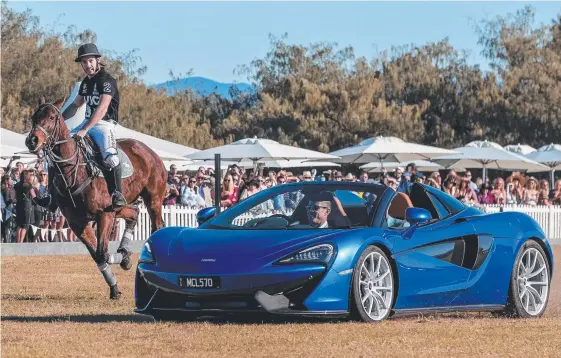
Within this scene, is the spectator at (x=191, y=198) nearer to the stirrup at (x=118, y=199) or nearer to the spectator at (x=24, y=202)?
the spectator at (x=24, y=202)

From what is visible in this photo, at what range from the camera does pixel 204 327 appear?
1068cm

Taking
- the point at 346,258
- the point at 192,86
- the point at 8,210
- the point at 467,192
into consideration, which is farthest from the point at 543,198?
the point at 192,86

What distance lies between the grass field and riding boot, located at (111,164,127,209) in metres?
2.35

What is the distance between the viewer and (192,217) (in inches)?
1141

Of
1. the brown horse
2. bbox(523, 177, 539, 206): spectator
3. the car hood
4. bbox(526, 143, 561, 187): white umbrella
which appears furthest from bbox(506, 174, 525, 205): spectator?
the car hood

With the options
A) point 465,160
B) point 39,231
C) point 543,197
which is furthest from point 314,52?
point 39,231

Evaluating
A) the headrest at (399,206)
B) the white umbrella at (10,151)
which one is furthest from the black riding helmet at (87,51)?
the white umbrella at (10,151)

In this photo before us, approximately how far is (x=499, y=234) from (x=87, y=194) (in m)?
5.29

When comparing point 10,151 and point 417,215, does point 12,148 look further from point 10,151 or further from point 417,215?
point 417,215

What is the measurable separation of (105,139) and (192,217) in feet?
43.7

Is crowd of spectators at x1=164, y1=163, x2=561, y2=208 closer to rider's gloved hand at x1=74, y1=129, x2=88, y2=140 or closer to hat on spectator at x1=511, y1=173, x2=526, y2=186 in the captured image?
hat on spectator at x1=511, y1=173, x2=526, y2=186

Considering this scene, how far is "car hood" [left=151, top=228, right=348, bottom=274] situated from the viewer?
10688 mm

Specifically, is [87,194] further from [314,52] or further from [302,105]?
[314,52]

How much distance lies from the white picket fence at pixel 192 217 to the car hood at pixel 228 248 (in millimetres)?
12297
